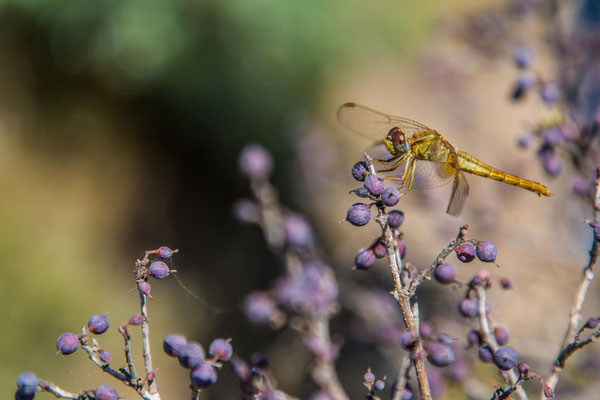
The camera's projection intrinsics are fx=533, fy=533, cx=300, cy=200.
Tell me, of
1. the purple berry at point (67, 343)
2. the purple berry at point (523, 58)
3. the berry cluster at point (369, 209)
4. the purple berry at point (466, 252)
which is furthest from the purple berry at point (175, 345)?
the purple berry at point (523, 58)

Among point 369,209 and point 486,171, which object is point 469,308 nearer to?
point 369,209

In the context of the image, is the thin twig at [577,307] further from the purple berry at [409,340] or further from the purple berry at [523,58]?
the purple berry at [523,58]

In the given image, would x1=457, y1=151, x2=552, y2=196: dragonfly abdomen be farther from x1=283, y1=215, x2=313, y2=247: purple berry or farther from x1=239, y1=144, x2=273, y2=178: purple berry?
x1=239, y1=144, x2=273, y2=178: purple berry

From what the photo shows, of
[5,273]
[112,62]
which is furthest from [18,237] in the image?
[112,62]

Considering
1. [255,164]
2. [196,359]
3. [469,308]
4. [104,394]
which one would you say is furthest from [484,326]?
[255,164]

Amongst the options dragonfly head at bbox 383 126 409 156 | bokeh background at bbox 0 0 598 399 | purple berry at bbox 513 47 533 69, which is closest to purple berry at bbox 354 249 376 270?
dragonfly head at bbox 383 126 409 156

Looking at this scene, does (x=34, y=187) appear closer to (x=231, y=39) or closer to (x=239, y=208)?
(x=231, y=39)

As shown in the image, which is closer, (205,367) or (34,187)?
(205,367)
